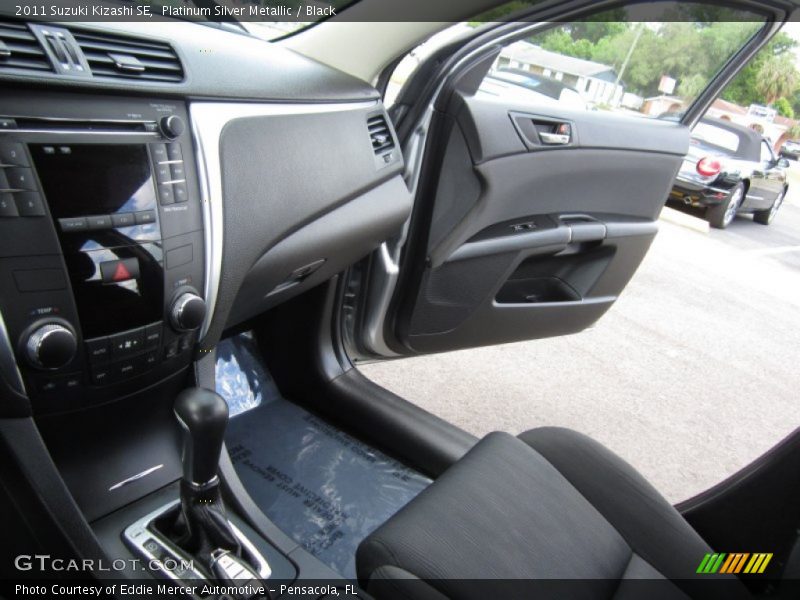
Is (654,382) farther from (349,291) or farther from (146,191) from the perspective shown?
(146,191)

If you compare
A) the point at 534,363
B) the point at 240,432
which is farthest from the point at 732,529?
the point at 534,363

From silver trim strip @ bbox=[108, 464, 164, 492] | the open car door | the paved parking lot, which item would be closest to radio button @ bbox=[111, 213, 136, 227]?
silver trim strip @ bbox=[108, 464, 164, 492]

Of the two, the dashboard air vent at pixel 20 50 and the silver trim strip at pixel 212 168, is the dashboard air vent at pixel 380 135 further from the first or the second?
the dashboard air vent at pixel 20 50

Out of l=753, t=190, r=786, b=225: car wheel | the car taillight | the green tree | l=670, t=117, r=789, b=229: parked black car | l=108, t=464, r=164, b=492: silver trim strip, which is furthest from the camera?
l=753, t=190, r=786, b=225: car wheel

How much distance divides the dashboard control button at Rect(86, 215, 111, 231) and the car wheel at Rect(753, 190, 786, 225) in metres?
6.92

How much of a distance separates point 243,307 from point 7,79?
21.7 inches

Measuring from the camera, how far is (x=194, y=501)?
3.29 feet

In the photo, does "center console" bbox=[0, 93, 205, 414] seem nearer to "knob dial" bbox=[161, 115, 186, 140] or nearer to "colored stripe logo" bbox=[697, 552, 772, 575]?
"knob dial" bbox=[161, 115, 186, 140]

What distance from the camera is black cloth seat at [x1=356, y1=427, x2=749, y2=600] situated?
91 centimetres

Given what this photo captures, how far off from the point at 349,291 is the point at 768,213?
622 centimetres

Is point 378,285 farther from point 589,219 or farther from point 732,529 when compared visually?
point 732,529

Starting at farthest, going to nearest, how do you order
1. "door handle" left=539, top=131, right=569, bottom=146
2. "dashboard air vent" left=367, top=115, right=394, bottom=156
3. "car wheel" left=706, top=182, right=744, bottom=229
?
"car wheel" left=706, top=182, right=744, bottom=229
"door handle" left=539, top=131, right=569, bottom=146
"dashboard air vent" left=367, top=115, right=394, bottom=156

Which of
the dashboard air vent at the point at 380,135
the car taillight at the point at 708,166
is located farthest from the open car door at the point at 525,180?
the car taillight at the point at 708,166

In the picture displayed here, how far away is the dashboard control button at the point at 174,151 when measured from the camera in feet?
2.86
